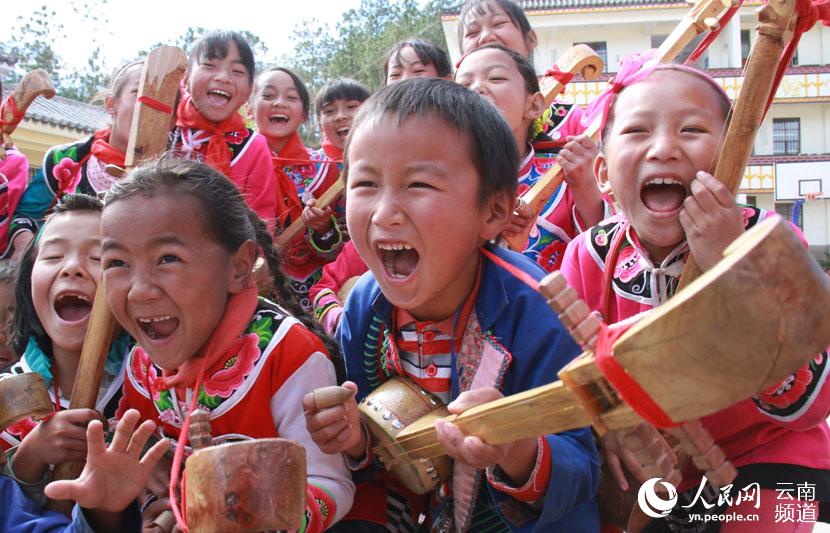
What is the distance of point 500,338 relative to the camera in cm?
198

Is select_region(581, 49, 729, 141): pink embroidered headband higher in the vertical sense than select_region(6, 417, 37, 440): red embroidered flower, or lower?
higher

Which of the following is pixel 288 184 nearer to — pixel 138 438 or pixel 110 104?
pixel 110 104

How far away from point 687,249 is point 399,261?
0.82 m

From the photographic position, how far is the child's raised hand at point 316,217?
4.16 meters

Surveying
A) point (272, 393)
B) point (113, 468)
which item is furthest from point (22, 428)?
point (272, 393)

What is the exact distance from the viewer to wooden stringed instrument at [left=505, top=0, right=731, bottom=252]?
2867mm

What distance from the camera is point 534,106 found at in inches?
137

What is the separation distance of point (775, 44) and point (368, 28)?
33003mm

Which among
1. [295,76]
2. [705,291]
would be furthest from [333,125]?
[705,291]

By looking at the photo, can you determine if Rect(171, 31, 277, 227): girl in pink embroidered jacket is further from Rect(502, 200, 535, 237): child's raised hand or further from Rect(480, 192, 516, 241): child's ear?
Rect(480, 192, 516, 241): child's ear

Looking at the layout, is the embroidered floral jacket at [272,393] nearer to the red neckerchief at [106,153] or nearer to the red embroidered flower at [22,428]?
the red embroidered flower at [22,428]

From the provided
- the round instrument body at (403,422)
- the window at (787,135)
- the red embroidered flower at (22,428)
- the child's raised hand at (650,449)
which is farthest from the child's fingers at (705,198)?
the window at (787,135)

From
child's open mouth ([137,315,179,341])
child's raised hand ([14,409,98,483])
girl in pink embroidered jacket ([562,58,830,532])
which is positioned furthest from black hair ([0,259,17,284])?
girl in pink embroidered jacket ([562,58,830,532])

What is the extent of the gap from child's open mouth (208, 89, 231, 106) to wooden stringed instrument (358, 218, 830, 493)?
361 centimetres
